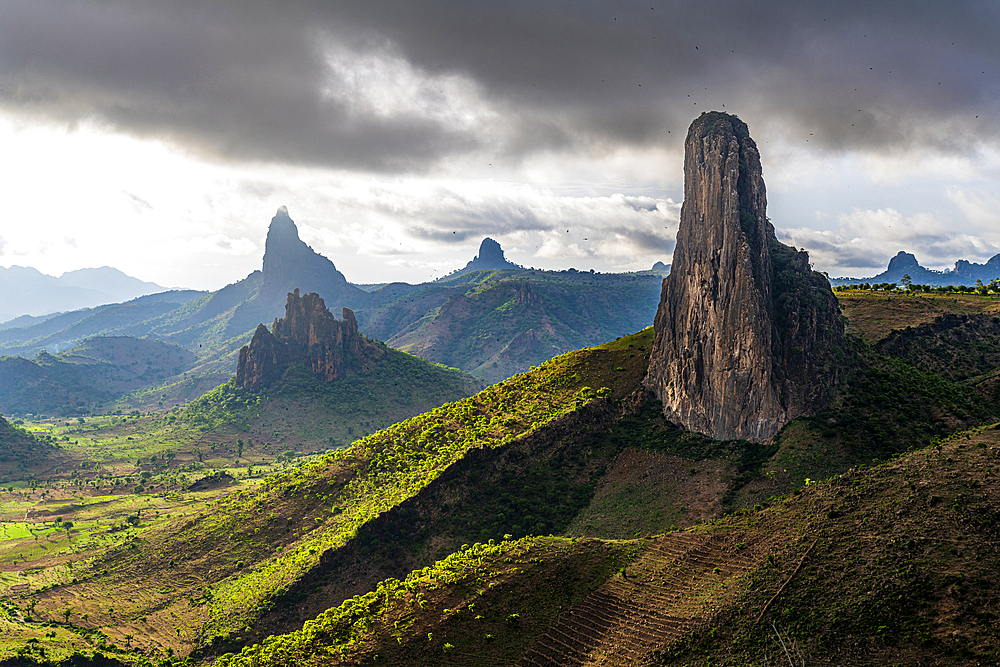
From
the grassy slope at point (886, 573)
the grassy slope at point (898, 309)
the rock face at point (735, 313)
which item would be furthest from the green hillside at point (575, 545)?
the grassy slope at point (898, 309)

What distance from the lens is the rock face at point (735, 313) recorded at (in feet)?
252

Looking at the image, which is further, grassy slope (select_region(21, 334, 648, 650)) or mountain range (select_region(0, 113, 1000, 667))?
grassy slope (select_region(21, 334, 648, 650))

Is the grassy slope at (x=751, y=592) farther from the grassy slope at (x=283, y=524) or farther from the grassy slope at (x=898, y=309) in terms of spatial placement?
the grassy slope at (x=898, y=309)

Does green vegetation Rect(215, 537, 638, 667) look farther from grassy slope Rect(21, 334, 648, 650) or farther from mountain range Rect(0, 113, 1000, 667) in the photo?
grassy slope Rect(21, 334, 648, 650)

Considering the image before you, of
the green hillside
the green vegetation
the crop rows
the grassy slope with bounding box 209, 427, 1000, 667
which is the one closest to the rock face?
the green hillside

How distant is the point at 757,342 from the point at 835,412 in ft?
42.0

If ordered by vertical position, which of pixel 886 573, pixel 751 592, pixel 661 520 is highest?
pixel 886 573

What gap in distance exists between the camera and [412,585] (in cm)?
6397

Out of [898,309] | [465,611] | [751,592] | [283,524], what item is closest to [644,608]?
[751,592]

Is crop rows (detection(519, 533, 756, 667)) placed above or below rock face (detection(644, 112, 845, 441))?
below

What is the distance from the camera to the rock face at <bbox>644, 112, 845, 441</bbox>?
76.8 meters

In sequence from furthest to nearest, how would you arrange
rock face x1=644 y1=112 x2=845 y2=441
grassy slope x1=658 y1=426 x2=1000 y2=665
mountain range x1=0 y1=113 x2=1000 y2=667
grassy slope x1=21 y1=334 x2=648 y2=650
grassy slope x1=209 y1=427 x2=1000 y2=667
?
grassy slope x1=21 y1=334 x2=648 y2=650
rock face x1=644 y1=112 x2=845 y2=441
mountain range x1=0 y1=113 x2=1000 y2=667
grassy slope x1=209 y1=427 x2=1000 y2=667
grassy slope x1=658 y1=426 x2=1000 y2=665

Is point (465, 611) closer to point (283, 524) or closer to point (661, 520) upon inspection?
point (661, 520)

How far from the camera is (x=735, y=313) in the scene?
78.0m
